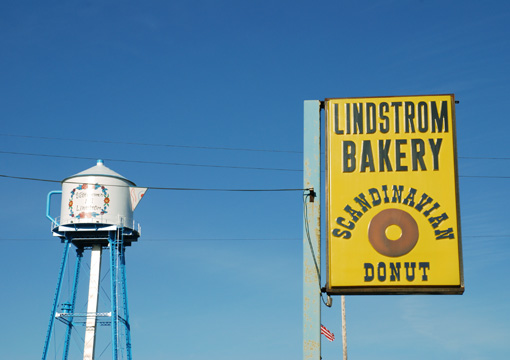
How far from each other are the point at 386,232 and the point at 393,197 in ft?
2.06

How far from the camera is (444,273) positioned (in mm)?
15133

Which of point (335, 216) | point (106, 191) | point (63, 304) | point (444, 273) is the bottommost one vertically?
point (444, 273)

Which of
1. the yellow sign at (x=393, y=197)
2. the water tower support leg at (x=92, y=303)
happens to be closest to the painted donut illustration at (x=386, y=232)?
the yellow sign at (x=393, y=197)

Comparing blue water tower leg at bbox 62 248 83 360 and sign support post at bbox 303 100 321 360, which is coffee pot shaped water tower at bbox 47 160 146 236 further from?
sign support post at bbox 303 100 321 360

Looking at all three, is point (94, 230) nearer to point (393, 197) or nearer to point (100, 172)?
point (100, 172)

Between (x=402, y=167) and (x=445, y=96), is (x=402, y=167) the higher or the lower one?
the lower one

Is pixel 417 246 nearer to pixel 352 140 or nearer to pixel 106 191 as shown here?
pixel 352 140

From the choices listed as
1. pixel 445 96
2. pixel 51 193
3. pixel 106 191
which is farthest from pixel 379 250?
pixel 51 193

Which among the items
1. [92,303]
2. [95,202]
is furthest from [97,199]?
[92,303]

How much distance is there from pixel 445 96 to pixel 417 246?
275cm

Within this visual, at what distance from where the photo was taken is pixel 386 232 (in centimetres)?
1535

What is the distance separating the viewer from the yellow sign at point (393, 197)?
15211 millimetres

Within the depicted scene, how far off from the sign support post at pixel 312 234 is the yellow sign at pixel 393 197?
27 cm

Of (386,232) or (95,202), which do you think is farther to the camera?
(95,202)
